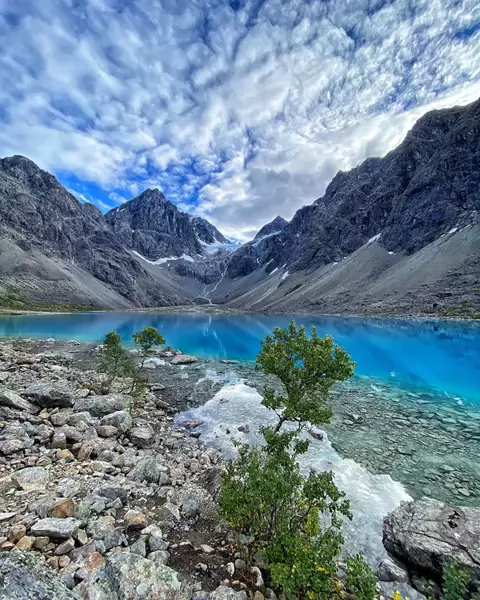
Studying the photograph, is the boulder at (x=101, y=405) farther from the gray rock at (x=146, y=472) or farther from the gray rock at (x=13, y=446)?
the gray rock at (x=146, y=472)

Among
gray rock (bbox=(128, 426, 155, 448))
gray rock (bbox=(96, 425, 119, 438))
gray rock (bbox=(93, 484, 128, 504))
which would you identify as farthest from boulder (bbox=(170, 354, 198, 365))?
gray rock (bbox=(93, 484, 128, 504))

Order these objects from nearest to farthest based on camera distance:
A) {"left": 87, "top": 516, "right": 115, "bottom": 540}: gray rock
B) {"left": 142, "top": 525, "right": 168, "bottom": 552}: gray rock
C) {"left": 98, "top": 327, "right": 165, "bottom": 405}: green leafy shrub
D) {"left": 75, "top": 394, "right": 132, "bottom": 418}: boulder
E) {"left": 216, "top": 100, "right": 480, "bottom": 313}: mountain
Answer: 1. {"left": 87, "top": 516, "right": 115, "bottom": 540}: gray rock
2. {"left": 142, "top": 525, "right": 168, "bottom": 552}: gray rock
3. {"left": 75, "top": 394, "right": 132, "bottom": 418}: boulder
4. {"left": 98, "top": 327, "right": 165, "bottom": 405}: green leafy shrub
5. {"left": 216, "top": 100, "right": 480, "bottom": 313}: mountain

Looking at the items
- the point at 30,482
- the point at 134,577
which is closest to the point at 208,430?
the point at 30,482

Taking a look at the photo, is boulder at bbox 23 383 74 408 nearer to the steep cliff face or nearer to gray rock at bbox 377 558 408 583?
gray rock at bbox 377 558 408 583

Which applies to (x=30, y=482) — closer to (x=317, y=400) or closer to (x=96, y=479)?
(x=96, y=479)

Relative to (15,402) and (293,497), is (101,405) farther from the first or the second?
(293,497)

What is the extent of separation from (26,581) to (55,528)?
382 cm

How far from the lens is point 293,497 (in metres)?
9.77

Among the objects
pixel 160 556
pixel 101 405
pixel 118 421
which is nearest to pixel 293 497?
pixel 160 556

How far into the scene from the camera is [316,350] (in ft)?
40.8

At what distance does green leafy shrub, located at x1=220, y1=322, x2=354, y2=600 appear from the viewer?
7090mm

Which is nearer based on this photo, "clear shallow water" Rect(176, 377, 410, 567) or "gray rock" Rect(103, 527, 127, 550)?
"gray rock" Rect(103, 527, 127, 550)

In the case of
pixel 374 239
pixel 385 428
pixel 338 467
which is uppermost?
pixel 374 239

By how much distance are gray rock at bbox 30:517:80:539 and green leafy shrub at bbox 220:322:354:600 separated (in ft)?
13.6
